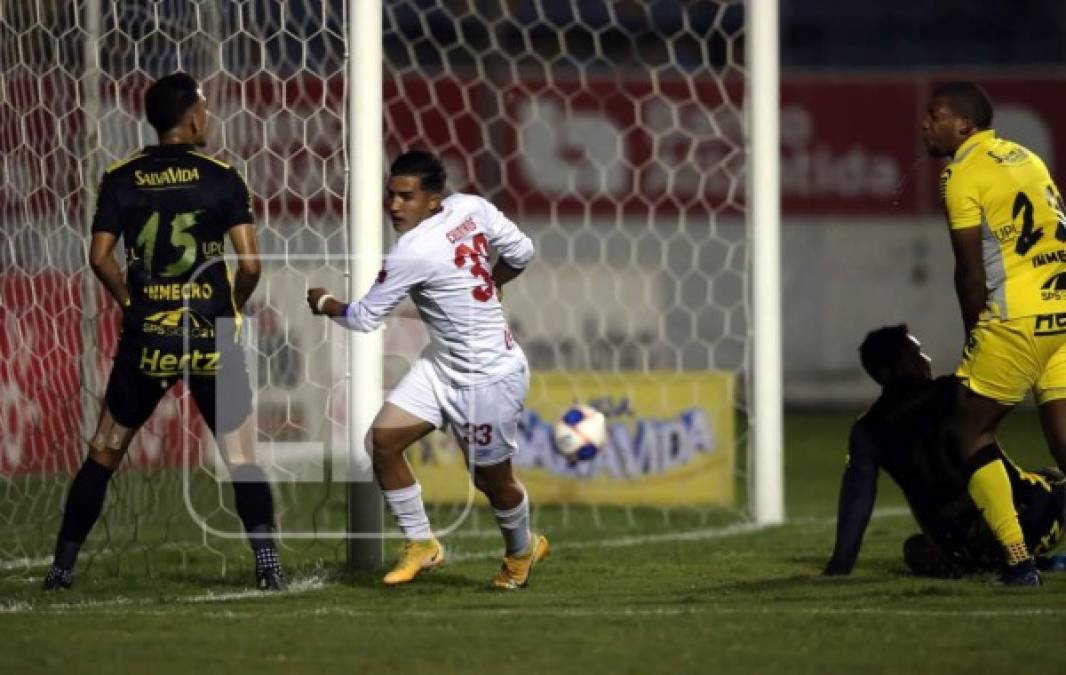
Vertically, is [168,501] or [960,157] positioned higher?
[960,157]

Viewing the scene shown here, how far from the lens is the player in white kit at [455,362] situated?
22.9 ft

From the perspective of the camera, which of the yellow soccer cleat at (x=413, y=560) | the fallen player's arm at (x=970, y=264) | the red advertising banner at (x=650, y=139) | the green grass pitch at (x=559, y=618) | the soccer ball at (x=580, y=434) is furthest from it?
the red advertising banner at (x=650, y=139)

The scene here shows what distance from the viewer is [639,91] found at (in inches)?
681

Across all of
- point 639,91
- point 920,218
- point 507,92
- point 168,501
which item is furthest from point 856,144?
point 168,501

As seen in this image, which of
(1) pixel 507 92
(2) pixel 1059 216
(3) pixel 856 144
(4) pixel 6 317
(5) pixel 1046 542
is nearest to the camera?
(2) pixel 1059 216

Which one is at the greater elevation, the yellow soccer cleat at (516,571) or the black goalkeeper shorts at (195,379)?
the black goalkeeper shorts at (195,379)

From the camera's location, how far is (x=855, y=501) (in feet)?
23.8

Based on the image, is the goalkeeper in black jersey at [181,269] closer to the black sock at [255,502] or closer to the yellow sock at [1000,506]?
the black sock at [255,502]

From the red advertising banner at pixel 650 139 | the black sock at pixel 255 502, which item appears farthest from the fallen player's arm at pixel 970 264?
the red advertising banner at pixel 650 139

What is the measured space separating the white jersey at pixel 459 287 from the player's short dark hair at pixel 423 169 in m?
0.10

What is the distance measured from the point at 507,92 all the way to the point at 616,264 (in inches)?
118

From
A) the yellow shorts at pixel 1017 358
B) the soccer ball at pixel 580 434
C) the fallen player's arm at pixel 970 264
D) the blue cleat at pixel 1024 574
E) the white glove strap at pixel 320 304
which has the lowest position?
the blue cleat at pixel 1024 574

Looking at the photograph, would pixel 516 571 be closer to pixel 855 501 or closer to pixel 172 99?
pixel 855 501

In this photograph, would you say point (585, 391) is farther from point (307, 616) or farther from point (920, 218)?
point (920, 218)
